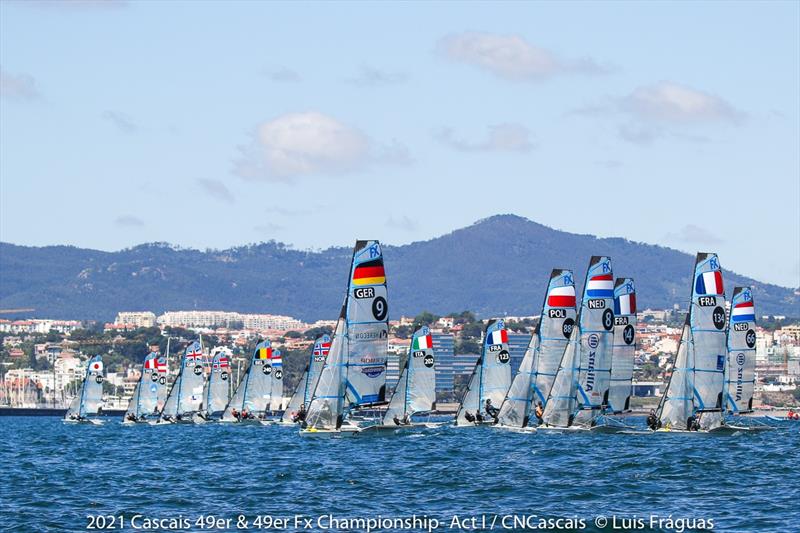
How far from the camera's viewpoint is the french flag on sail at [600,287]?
75.9 m

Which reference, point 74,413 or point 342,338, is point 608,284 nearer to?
point 342,338

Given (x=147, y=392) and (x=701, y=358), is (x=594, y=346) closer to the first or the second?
(x=701, y=358)

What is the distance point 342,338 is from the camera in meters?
67.7

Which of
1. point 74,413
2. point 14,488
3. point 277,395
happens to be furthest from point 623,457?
point 74,413

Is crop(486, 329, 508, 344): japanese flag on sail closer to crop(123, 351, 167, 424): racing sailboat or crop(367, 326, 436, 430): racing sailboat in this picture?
crop(367, 326, 436, 430): racing sailboat

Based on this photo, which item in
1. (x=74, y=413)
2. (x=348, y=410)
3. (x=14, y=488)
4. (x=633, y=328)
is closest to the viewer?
(x=14, y=488)

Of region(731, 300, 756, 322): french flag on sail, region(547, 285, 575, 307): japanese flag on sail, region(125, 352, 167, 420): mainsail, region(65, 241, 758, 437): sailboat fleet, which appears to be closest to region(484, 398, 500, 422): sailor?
region(65, 241, 758, 437): sailboat fleet

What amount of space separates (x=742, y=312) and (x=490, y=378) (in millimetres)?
14431

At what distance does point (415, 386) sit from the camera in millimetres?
85812

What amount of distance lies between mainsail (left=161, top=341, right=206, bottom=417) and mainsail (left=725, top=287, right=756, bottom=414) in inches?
2050

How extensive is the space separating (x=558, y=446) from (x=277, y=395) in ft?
209

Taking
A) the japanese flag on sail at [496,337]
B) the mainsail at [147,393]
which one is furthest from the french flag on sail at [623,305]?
the mainsail at [147,393]

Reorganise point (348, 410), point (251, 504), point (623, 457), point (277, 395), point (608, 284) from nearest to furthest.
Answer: point (251, 504) → point (623, 457) → point (348, 410) → point (608, 284) → point (277, 395)

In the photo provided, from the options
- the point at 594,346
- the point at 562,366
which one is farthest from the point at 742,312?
the point at 562,366
